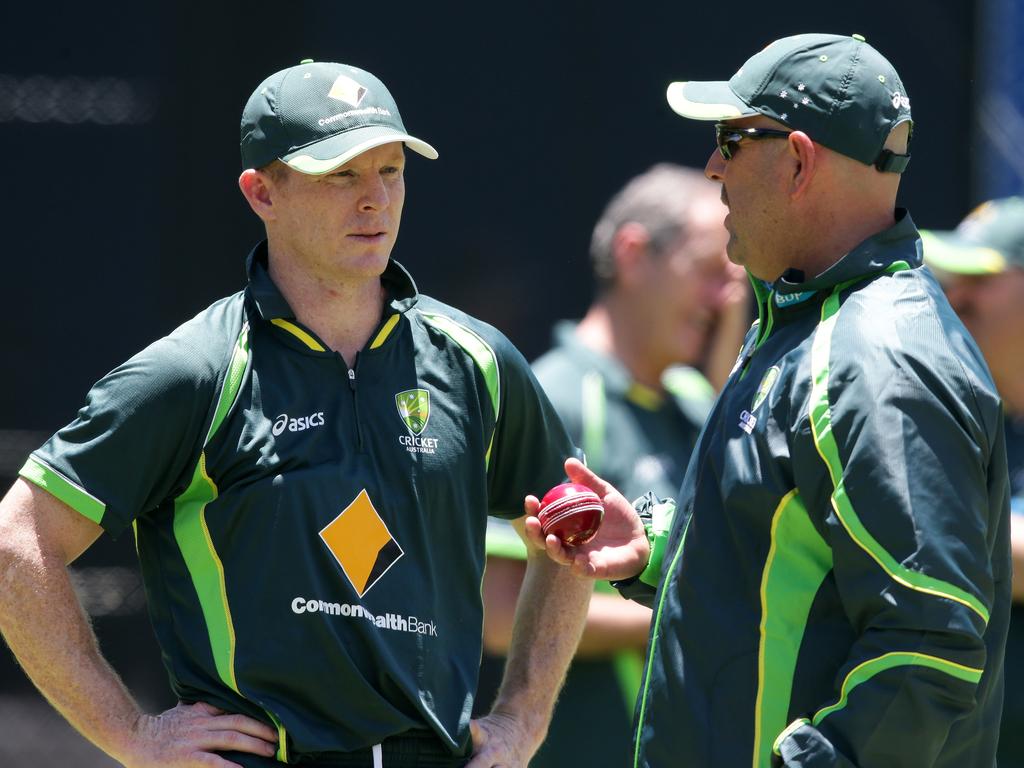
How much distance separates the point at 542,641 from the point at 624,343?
1178 mm

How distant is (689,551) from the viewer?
101 inches

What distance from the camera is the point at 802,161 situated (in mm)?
2594

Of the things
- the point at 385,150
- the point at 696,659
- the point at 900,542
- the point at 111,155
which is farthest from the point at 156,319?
the point at 900,542

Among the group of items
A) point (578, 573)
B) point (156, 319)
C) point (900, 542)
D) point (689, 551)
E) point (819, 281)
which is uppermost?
point (819, 281)

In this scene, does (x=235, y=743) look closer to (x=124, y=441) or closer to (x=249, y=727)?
(x=249, y=727)

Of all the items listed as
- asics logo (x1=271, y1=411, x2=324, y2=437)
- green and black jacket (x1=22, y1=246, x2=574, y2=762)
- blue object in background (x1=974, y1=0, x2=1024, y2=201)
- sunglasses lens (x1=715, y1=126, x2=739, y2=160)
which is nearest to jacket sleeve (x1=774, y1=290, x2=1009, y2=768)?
sunglasses lens (x1=715, y1=126, x2=739, y2=160)

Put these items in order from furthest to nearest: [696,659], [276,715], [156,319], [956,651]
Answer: [156,319] < [276,715] < [696,659] < [956,651]

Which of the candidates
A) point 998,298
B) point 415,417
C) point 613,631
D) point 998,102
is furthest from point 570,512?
point 998,102

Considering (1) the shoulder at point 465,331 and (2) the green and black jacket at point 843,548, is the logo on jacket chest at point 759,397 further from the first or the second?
(1) the shoulder at point 465,331

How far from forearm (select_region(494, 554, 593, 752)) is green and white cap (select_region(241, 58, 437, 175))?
3.05 feet

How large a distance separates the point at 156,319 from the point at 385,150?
237cm

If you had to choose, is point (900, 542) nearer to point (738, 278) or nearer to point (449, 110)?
point (738, 278)

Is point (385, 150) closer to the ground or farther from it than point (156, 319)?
farther from it

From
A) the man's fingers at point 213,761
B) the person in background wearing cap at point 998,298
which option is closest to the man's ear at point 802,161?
the person in background wearing cap at point 998,298
